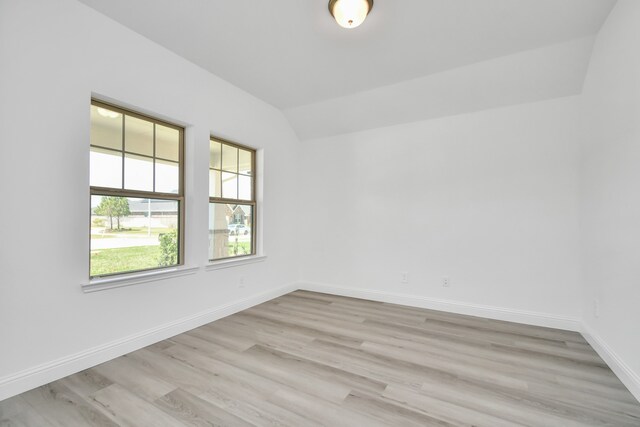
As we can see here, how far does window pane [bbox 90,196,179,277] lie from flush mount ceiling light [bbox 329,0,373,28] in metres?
2.23

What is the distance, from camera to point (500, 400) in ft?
5.73

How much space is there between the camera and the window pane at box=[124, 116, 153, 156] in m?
2.49

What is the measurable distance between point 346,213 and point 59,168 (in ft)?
10.2

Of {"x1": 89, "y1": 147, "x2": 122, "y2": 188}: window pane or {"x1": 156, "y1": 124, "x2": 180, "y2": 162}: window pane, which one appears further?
{"x1": 156, "y1": 124, "x2": 180, "y2": 162}: window pane

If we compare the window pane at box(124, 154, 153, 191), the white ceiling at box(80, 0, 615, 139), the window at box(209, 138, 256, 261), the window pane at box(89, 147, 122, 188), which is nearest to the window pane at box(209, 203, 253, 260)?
the window at box(209, 138, 256, 261)

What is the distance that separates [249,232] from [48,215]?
209 centimetres

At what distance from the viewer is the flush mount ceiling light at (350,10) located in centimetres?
201

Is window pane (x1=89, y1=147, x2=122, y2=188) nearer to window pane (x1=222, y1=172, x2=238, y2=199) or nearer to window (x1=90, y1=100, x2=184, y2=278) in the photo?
window (x1=90, y1=100, x2=184, y2=278)

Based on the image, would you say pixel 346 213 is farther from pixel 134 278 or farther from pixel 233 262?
pixel 134 278

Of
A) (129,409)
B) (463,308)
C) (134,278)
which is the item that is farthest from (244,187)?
(463,308)

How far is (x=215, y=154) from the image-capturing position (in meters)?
3.29

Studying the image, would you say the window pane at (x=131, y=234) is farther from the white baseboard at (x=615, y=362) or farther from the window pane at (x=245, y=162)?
the white baseboard at (x=615, y=362)

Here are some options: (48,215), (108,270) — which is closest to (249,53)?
(48,215)

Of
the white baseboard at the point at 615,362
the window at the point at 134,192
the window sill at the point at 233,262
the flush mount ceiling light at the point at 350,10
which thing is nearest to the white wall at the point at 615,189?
the white baseboard at the point at 615,362
